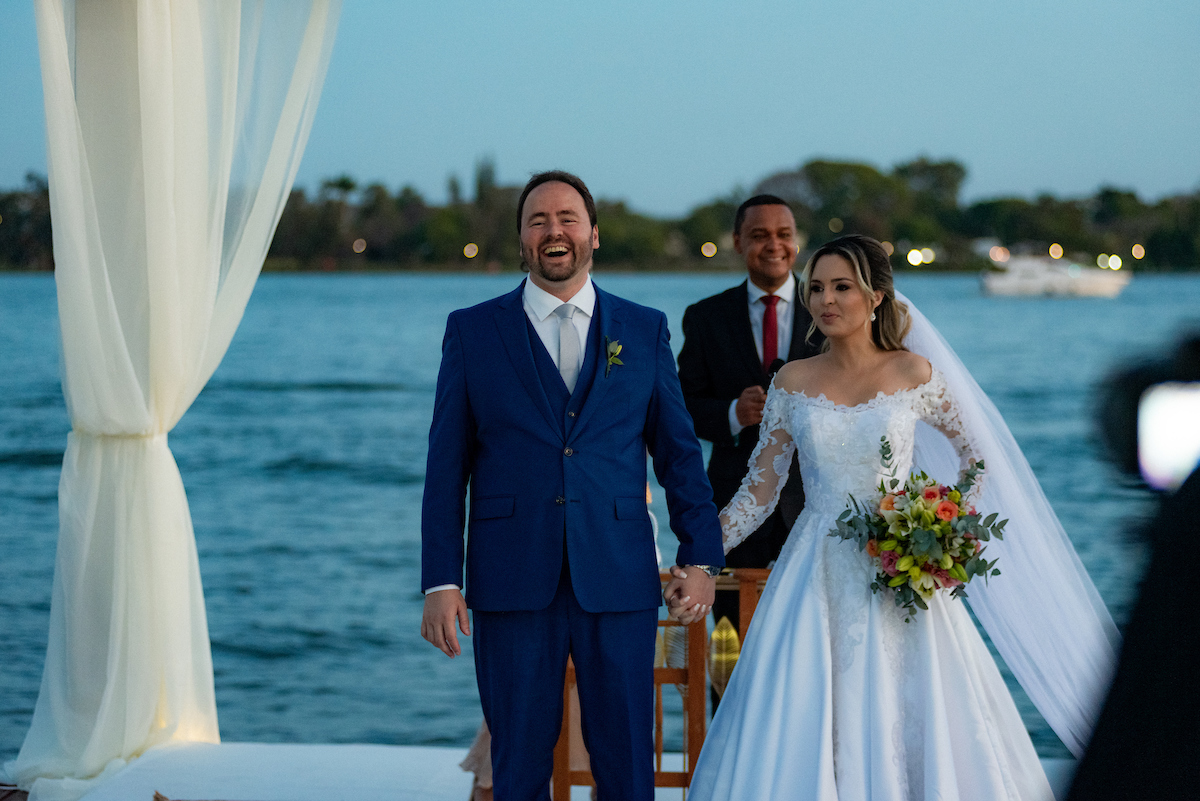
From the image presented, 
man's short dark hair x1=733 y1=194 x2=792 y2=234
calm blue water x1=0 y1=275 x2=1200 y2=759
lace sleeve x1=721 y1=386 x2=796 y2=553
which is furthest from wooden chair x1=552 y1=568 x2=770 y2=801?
calm blue water x1=0 y1=275 x2=1200 y2=759

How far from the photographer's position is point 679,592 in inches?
98.3

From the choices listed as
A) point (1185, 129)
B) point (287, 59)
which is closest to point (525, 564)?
point (287, 59)

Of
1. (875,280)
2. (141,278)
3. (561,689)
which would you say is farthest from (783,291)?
(141,278)

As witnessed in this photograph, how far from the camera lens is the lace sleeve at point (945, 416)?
2.94m

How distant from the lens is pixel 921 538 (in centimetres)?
267

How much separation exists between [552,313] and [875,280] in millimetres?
874

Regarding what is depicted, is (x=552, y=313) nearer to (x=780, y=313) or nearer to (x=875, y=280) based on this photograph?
(x=875, y=280)

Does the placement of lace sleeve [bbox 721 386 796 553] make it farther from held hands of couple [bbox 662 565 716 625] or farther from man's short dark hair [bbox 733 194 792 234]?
man's short dark hair [bbox 733 194 792 234]

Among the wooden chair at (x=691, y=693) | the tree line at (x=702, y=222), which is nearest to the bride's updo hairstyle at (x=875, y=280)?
the wooden chair at (x=691, y=693)

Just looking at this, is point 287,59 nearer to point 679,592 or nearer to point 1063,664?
point 679,592

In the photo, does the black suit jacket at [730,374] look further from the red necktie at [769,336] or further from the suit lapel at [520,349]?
the suit lapel at [520,349]

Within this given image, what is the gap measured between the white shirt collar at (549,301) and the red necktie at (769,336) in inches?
43.1

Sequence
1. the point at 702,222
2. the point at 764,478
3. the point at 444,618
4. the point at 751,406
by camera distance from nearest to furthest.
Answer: the point at 444,618 → the point at 764,478 → the point at 751,406 → the point at 702,222

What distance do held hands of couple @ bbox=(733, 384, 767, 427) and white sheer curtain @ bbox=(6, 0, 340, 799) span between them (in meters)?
1.61
